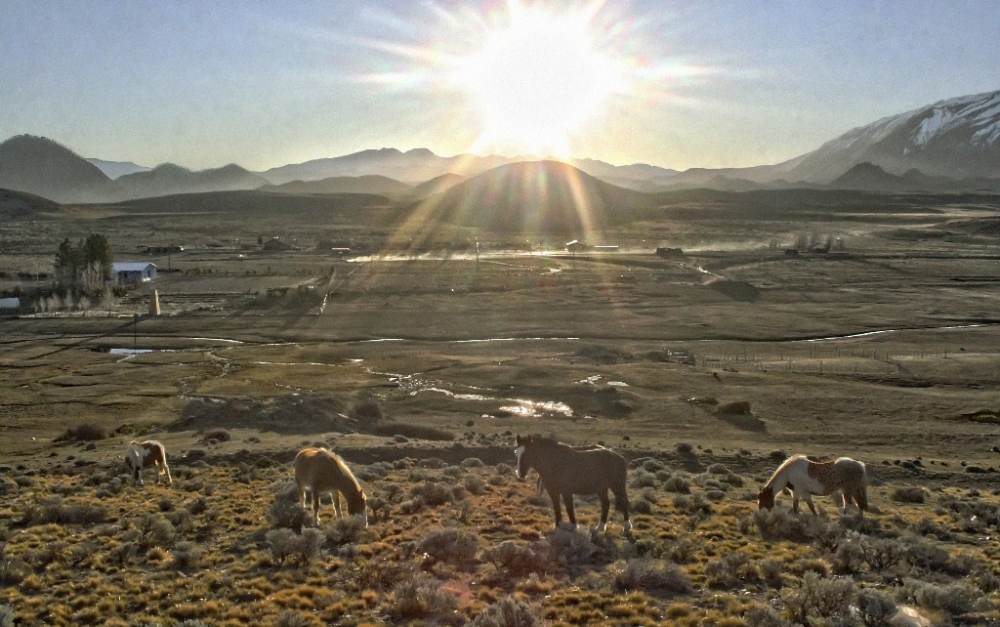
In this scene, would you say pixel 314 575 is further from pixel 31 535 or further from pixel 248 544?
pixel 31 535

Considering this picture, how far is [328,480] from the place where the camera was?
14570mm

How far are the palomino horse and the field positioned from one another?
755 millimetres

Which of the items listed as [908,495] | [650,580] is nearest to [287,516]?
[650,580]

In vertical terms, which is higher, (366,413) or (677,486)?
(677,486)

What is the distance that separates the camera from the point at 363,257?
122062 millimetres

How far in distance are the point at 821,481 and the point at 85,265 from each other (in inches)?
3374

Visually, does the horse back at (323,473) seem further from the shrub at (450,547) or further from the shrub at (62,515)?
the shrub at (62,515)

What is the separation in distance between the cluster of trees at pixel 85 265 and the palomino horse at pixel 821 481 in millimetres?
81012

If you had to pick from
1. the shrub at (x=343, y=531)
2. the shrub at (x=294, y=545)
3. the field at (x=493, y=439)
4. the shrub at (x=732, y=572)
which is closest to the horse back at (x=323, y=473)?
the field at (x=493, y=439)

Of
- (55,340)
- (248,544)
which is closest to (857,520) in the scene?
(248,544)

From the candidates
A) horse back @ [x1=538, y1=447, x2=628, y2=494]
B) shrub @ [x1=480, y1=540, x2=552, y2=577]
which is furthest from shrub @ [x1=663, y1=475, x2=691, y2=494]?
shrub @ [x1=480, y1=540, x2=552, y2=577]

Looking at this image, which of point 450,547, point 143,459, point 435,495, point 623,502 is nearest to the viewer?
point 450,547

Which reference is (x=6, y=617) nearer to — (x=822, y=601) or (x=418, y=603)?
(x=418, y=603)

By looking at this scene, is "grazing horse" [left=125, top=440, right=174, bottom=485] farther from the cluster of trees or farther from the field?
the cluster of trees
